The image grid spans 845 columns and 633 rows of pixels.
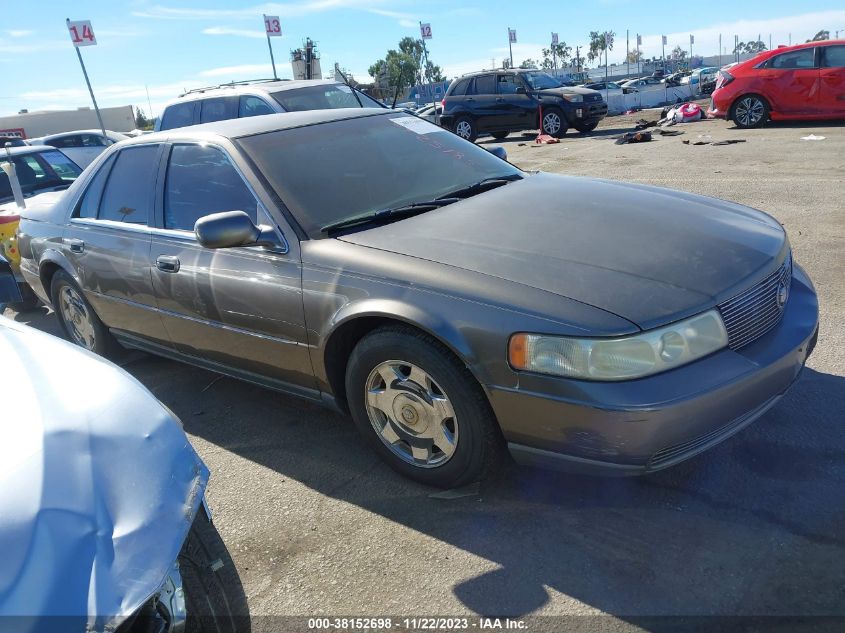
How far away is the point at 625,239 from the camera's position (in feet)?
9.46

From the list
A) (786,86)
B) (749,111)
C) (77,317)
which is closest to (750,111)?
(749,111)

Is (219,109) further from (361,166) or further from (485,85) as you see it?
(485,85)

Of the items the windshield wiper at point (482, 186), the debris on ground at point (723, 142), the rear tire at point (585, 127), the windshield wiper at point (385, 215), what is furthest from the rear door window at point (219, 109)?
the rear tire at point (585, 127)

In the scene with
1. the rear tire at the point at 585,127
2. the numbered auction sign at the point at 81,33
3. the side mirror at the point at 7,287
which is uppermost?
the numbered auction sign at the point at 81,33

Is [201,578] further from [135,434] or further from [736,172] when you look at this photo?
[736,172]

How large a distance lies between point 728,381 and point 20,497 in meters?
2.12

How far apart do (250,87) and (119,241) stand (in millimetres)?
6103

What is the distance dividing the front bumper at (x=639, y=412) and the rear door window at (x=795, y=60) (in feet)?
39.8

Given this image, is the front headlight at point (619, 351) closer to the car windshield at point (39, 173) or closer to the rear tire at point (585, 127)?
the car windshield at point (39, 173)

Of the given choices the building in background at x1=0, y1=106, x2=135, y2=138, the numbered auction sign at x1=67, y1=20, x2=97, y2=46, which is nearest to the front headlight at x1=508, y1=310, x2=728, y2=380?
the numbered auction sign at x1=67, y1=20, x2=97, y2=46

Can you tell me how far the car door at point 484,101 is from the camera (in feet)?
53.8

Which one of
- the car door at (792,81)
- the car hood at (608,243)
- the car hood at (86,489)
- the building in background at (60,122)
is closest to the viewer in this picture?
the car hood at (86,489)

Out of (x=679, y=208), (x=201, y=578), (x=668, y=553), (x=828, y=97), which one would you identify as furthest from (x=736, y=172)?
(x=201, y=578)

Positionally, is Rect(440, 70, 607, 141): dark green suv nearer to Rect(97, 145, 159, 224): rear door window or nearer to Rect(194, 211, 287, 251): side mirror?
Rect(97, 145, 159, 224): rear door window
